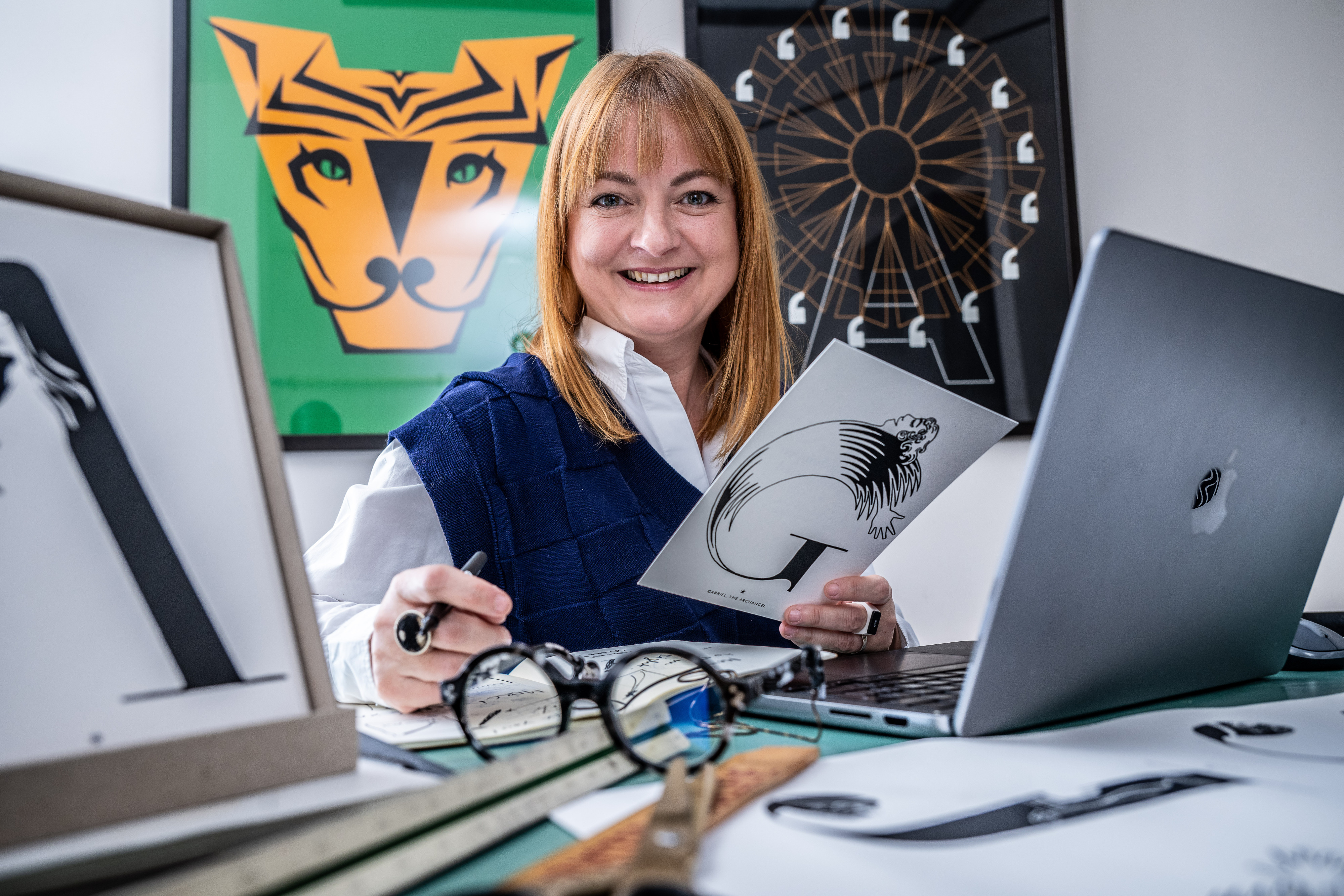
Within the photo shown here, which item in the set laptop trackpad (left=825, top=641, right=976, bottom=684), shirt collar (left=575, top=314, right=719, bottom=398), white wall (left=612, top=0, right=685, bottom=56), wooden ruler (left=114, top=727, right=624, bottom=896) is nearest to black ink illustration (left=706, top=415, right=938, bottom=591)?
laptop trackpad (left=825, top=641, right=976, bottom=684)

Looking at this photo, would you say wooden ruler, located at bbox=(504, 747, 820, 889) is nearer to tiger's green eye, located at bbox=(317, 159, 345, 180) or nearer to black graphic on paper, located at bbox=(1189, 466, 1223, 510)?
black graphic on paper, located at bbox=(1189, 466, 1223, 510)

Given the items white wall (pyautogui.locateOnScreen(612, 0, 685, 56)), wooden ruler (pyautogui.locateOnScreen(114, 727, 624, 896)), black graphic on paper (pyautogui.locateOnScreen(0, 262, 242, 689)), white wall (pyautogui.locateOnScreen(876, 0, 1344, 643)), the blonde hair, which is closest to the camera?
wooden ruler (pyautogui.locateOnScreen(114, 727, 624, 896))

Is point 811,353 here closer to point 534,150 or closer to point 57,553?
point 534,150

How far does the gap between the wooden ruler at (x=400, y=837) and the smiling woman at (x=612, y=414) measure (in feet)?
1.49

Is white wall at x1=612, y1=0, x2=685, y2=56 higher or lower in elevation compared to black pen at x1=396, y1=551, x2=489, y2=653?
higher

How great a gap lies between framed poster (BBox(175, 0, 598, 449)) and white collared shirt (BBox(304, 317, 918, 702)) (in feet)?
1.65

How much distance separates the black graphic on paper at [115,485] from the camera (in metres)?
0.36

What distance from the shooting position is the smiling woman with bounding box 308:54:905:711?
93 centimetres

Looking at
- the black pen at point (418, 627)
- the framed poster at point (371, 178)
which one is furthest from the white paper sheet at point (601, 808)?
the framed poster at point (371, 178)

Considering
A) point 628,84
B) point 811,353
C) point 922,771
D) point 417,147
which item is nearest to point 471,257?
point 417,147

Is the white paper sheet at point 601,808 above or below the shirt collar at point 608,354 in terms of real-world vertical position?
below

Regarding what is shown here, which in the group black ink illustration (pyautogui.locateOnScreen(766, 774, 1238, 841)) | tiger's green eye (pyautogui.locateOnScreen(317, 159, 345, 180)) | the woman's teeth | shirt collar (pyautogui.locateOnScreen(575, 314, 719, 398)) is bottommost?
black ink illustration (pyautogui.locateOnScreen(766, 774, 1238, 841))

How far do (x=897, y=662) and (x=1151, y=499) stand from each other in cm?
33

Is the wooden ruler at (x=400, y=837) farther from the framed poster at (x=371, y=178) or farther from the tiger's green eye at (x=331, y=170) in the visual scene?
the tiger's green eye at (x=331, y=170)
